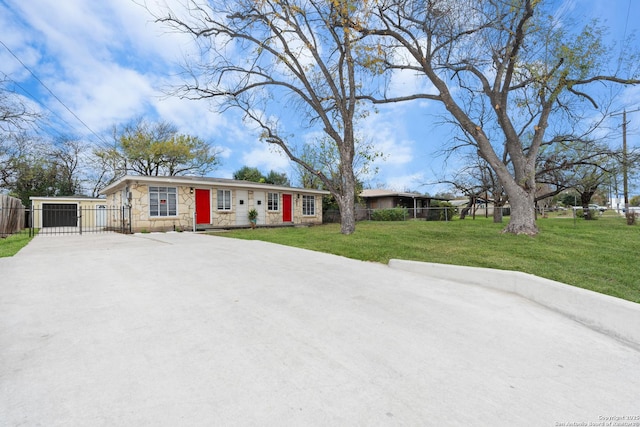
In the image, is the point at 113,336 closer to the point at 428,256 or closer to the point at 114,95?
the point at 428,256

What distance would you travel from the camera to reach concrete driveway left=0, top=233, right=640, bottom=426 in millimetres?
1627

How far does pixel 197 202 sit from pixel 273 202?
190 inches

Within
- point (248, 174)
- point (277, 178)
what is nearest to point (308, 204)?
point (248, 174)

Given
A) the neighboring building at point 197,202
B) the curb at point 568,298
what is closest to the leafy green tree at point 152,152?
the neighboring building at point 197,202

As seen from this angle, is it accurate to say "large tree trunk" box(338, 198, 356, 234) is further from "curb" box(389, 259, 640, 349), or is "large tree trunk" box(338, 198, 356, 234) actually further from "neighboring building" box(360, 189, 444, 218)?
"neighboring building" box(360, 189, 444, 218)

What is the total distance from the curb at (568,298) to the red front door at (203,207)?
13.2 m

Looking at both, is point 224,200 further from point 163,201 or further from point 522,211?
point 522,211

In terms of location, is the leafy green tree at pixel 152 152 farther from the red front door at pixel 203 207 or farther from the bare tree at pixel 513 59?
the bare tree at pixel 513 59

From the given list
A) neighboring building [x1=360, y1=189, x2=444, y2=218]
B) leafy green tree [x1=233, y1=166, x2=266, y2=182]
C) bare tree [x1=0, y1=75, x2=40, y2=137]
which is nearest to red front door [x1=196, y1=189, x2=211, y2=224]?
bare tree [x1=0, y1=75, x2=40, y2=137]

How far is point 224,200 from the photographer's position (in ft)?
54.1

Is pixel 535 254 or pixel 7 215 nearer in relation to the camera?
pixel 535 254

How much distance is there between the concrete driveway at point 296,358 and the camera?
1.63m

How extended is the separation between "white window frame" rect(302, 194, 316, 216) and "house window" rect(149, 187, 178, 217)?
28.4 ft

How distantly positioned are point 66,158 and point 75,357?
112ft
